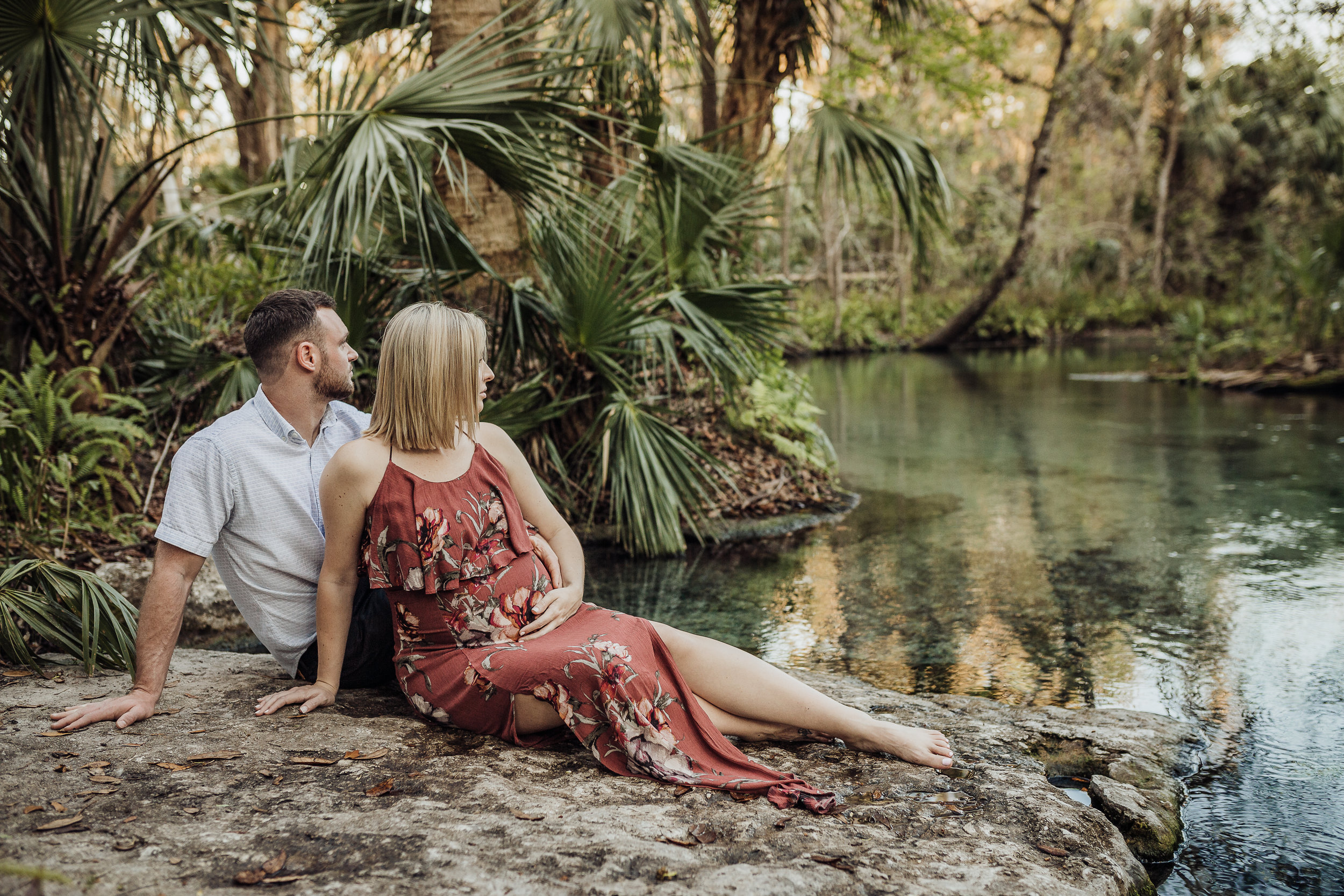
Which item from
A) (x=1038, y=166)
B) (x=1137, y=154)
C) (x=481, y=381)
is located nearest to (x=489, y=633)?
(x=481, y=381)

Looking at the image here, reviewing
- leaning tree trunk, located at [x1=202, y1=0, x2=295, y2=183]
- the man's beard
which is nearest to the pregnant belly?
the man's beard

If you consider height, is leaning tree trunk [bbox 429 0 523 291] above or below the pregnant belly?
above

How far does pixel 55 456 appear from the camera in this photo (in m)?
4.86

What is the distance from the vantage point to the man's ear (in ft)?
8.84

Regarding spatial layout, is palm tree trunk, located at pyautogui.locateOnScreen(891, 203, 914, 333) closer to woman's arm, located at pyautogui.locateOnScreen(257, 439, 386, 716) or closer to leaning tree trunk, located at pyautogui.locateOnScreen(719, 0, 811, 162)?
leaning tree trunk, located at pyautogui.locateOnScreen(719, 0, 811, 162)

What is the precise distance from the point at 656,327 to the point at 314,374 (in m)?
3.48

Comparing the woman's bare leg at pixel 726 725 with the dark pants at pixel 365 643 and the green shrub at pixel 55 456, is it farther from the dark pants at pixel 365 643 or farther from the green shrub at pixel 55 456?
the green shrub at pixel 55 456

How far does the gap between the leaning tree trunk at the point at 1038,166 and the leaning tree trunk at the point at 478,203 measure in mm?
13839

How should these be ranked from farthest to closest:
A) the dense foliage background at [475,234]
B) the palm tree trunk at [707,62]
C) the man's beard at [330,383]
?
1. the palm tree trunk at [707,62]
2. the dense foliage background at [475,234]
3. the man's beard at [330,383]

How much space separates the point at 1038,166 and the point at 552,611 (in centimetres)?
1822

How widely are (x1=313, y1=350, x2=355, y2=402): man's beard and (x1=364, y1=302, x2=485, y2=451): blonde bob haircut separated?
0.30m

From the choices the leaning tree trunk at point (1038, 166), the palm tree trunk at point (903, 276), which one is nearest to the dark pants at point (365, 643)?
the leaning tree trunk at point (1038, 166)

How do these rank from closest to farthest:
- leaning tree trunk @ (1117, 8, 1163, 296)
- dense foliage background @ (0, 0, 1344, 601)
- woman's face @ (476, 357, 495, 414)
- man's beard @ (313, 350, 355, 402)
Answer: woman's face @ (476, 357, 495, 414)
man's beard @ (313, 350, 355, 402)
dense foliage background @ (0, 0, 1344, 601)
leaning tree trunk @ (1117, 8, 1163, 296)

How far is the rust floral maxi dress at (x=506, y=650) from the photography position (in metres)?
2.33
